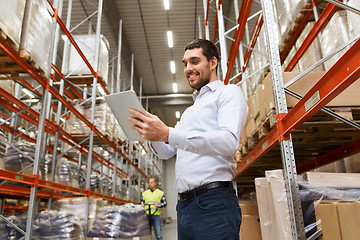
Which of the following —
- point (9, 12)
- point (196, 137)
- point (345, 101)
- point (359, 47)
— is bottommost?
point (196, 137)

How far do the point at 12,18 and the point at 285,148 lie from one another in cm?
354

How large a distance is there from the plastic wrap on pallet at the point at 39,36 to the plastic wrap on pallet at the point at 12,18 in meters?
0.23

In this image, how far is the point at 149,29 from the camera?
13.7 meters

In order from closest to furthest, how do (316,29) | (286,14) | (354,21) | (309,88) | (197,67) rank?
(197,67) → (309,88) → (354,21) → (316,29) → (286,14)

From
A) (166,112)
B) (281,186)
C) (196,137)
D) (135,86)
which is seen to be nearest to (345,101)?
(281,186)

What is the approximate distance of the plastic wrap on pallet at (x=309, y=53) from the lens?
169 inches

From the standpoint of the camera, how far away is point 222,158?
6.64 feet

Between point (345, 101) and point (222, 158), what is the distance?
1535mm

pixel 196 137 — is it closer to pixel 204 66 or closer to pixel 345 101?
pixel 204 66

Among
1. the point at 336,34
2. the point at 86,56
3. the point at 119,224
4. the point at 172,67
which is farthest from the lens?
the point at 172,67

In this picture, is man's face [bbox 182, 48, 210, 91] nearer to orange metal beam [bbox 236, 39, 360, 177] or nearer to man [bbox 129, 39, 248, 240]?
man [bbox 129, 39, 248, 240]

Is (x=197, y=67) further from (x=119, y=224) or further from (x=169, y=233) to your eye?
(x=169, y=233)

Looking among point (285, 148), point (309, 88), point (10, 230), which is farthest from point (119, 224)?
point (309, 88)

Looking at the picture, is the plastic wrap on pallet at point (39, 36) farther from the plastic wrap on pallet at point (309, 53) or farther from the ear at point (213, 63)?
the plastic wrap on pallet at point (309, 53)
